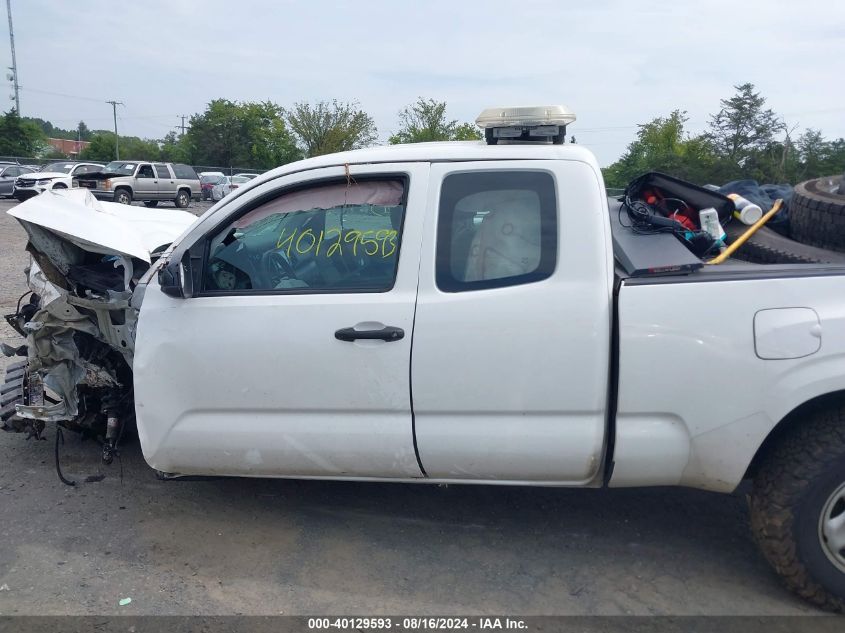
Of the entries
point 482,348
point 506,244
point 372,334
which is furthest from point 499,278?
point 372,334

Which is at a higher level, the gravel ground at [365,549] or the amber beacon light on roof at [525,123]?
the amber beacon light on roof at [525,123]

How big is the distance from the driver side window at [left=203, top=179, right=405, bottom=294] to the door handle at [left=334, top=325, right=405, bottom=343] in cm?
20

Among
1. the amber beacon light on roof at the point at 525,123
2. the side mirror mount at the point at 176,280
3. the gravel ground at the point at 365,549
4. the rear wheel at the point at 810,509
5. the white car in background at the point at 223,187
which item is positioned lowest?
the gravel ground at the point at 365,549

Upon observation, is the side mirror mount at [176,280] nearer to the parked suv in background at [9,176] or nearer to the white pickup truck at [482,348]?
the white pickup truck at [482,348]

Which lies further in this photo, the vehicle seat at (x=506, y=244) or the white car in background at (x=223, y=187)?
the white car in background at (x=223, y=187)

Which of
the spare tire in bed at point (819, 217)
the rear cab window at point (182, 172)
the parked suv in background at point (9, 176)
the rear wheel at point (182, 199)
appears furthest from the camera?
the rear cab window at point (182, 172)

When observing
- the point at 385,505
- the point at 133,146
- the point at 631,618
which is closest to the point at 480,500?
the point at 385,505

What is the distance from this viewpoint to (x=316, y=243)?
135 inches

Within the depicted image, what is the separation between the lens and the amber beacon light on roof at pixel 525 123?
3494mm

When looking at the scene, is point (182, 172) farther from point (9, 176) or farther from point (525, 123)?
point (525, 123)

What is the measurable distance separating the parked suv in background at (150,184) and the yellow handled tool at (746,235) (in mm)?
27554

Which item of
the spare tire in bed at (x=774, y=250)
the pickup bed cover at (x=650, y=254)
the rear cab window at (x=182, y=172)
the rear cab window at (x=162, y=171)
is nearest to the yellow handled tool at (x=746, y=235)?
the spare tire in bed at (x=774, y=250)

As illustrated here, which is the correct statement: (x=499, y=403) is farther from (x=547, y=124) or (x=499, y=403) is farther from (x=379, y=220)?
(x=547, y=124)

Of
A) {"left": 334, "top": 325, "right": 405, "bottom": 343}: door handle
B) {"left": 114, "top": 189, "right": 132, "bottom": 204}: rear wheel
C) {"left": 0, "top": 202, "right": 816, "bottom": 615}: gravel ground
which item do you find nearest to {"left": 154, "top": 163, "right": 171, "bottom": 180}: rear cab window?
{"left": 114, "top": 189, "right": 132, "bottom": 204}: rear wheel
